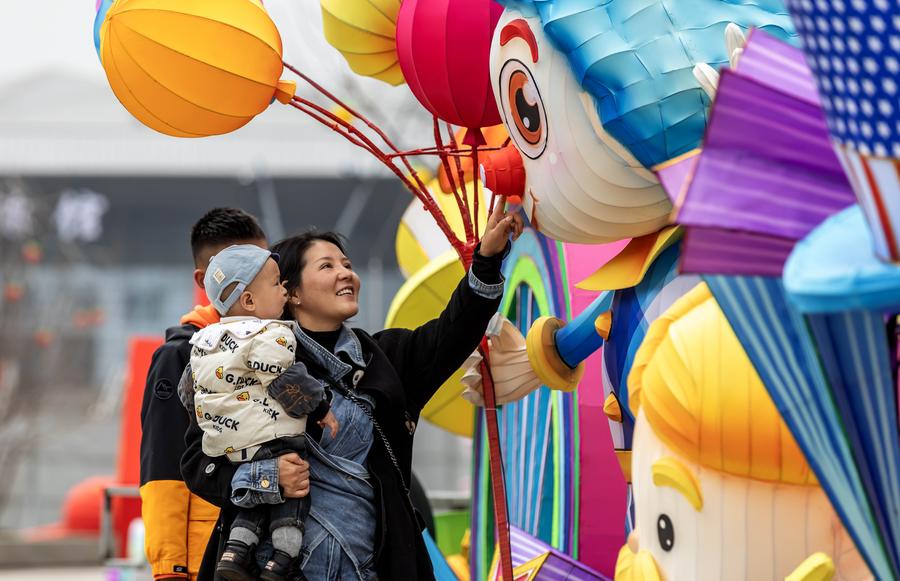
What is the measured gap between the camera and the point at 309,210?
90.3 feet

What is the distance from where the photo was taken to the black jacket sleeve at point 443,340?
2.85 metres

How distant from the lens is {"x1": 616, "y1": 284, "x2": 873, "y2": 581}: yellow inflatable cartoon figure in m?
2.20

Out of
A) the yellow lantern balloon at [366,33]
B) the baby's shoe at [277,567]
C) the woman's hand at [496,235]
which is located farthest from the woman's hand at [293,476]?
the yellow lantern balloon at [366,33]

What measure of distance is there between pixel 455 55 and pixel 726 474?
1.30 metres

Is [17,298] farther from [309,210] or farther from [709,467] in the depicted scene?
[709,467]

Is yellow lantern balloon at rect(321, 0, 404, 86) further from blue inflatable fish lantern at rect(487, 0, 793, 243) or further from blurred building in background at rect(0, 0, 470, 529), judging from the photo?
blurred building in background at rect(0, 0, 470, 529)

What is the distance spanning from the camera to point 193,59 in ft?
10.2

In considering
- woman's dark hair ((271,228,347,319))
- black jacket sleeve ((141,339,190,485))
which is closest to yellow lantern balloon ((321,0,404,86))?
woman's dark hair ((271,228,347,319))

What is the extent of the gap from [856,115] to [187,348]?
2207 millimetres

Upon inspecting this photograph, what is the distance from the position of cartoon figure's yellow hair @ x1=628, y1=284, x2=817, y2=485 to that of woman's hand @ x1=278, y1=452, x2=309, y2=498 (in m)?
0.75

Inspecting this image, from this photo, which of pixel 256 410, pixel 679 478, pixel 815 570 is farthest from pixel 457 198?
pixel 815 570

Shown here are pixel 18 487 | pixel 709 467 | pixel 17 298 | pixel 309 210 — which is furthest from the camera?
pixel 309 210

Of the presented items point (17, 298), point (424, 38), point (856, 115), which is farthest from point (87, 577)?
point (856, 115)

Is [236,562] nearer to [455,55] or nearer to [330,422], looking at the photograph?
[330,422]
